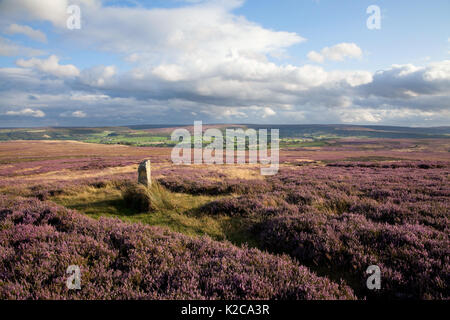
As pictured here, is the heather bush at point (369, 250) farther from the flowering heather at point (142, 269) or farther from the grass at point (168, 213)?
the grass at point (168, 213)

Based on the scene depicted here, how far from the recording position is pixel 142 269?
144 inches

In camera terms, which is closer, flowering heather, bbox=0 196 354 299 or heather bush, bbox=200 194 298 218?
flowering heather, bbox=0 196 354 299

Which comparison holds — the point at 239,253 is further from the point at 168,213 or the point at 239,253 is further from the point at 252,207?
the point at 168,213

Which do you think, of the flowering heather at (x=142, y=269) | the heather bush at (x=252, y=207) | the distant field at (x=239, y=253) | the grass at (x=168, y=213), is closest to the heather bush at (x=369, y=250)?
the distant field at (x=239, y=253)

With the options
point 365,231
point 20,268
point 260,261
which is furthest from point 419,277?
point 20,268

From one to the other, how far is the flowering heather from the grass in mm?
1626

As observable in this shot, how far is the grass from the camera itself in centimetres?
663

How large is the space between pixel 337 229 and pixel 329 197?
13.6 ft

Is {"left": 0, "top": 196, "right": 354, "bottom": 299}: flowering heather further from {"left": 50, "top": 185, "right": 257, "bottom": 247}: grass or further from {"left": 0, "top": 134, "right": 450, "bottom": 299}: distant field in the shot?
{"left": 50, "top": 185, "right": 257, "bottom": 247}: grass

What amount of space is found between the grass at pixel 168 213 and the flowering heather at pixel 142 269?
1626mm

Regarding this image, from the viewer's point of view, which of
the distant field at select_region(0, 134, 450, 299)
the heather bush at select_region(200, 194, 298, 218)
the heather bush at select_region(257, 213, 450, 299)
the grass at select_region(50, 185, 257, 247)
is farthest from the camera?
the heather bush at select_region(200, 194, 298, 218)

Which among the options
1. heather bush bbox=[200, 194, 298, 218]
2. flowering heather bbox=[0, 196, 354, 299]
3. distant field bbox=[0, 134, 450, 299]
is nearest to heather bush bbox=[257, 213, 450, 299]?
distant field bbox=[0, 134, 450, 299]

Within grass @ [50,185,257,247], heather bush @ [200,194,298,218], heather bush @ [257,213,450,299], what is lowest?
grass @ [50,185,257,247]

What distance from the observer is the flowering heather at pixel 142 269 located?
305 cm
